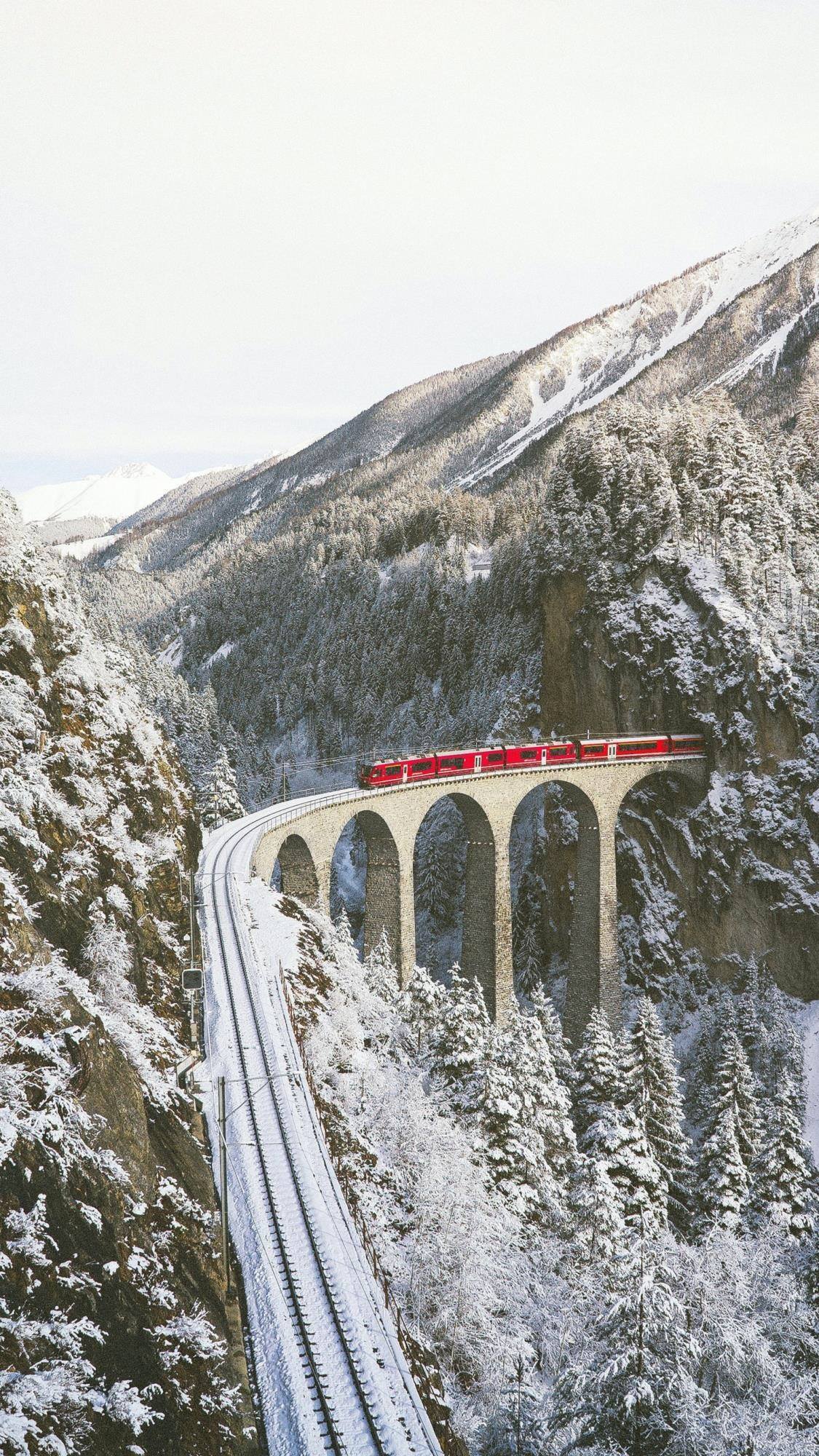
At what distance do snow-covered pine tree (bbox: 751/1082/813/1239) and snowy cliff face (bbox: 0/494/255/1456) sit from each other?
25650 millimetres

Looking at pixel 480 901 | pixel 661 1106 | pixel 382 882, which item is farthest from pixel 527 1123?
pixel 480 901

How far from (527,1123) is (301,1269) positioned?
17.8m

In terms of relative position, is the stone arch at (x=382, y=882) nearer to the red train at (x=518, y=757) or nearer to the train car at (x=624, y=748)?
the red train at (x=518, y=757)

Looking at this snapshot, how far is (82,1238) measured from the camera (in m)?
14.4

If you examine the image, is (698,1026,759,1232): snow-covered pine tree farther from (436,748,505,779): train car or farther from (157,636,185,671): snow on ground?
(157,636,185,671): snow on ground

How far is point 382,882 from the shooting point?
53.1 meters

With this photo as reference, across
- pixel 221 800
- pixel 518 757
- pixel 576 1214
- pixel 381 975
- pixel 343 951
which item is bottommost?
pixel 576 1214

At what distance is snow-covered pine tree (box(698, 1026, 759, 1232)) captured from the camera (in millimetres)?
37625

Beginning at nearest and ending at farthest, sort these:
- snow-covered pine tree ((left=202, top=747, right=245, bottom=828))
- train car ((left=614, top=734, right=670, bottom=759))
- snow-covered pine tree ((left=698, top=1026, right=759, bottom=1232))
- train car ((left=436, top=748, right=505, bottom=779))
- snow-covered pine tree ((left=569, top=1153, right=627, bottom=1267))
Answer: snow-covered pine tree ((left=569, top=1153, right=627, bottom=1267)) → snow-covered pine tree ((left=698, top=1026, right=759, bottom=1232)) → train car ((left=436, top=748, right=505, bottom=779)) → train car ((left=614, top=734, right=670, bottom=759)) → snow-covered pine tree ((left=202, top=747, right=245, bottom=828))

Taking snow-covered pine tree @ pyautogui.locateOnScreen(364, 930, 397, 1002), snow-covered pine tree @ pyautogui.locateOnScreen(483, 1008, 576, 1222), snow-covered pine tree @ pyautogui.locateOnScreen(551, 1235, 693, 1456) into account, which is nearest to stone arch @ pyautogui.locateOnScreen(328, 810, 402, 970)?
snow-covered pine tree @ pyautogui.locateOnScreen(364, 930, 397, 1002)

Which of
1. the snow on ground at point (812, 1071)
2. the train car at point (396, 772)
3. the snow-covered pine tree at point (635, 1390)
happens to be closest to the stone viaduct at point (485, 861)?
the train car at point (396, 772)

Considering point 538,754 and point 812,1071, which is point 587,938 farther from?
point 812,1071

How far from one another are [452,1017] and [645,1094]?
11206 mm

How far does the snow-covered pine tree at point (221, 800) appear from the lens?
63344 millimetres
